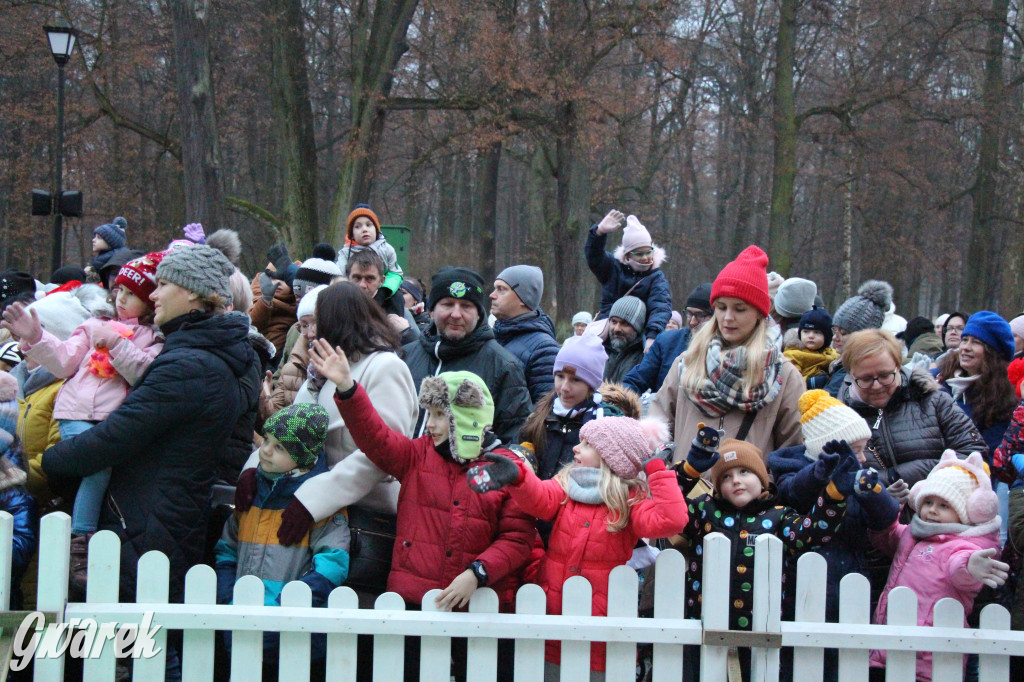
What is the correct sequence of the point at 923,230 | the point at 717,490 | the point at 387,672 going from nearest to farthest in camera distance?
the point at 387,672, the point at 717,490, the point at 923,230

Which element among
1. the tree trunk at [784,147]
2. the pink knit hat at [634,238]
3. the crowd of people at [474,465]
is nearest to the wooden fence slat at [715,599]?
the crowd of people at [474,465]

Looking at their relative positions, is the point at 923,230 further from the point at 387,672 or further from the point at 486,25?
the point at 387,672

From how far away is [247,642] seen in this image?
118 inches

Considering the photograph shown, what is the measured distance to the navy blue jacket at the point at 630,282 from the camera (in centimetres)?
577

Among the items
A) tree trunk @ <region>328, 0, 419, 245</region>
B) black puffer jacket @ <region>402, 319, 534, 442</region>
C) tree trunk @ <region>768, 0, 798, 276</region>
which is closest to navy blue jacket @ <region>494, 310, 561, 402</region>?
black puffer jacket @ <region>402, 319, 534, 442</region>

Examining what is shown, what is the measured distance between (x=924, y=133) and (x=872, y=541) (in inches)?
866

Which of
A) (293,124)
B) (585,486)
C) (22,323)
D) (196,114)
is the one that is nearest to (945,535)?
(585,486)

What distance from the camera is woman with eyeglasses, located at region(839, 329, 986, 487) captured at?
3641 millimetres

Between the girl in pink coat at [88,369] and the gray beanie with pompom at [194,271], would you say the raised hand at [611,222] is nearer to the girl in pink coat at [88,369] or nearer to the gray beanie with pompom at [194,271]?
the gray beanie with pompom at [194,271]

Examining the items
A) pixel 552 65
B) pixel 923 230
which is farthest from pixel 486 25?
pixel 923 230

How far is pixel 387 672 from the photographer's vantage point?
2.99m

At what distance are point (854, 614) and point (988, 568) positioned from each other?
0.46 meters

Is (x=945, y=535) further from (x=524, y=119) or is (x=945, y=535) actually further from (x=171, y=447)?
(x=524, y=119)

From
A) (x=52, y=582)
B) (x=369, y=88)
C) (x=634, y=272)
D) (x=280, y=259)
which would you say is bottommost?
(x=52, y=582)
